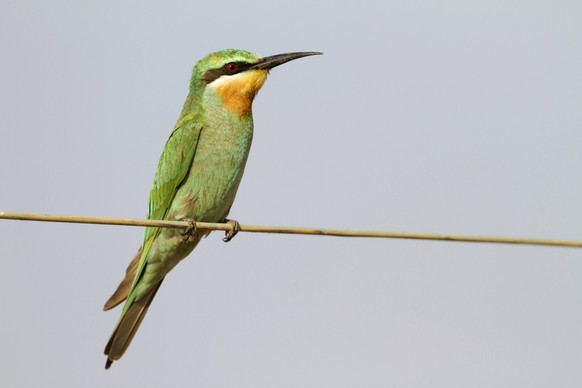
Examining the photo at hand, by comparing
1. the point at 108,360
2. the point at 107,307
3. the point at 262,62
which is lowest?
the point at 108,360

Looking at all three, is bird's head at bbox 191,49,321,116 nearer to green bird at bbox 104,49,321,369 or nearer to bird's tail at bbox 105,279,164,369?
green bird at bbox 104,49,321,369

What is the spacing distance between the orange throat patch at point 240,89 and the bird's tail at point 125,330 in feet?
4.43

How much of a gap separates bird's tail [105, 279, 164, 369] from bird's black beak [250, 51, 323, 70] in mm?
1652

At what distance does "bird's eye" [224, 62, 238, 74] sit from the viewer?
19.6 ft

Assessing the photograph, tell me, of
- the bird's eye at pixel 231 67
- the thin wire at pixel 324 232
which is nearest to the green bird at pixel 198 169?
the bird's eye at pixel 231 67

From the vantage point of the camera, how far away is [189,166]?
18.9 feet

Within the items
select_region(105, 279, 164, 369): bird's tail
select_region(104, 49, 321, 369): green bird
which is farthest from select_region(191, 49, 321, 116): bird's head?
select_region(105, 279, 164, 369): bird's tail

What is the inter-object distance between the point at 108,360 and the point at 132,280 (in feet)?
1.84

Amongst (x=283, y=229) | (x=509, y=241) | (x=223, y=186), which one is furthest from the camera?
(x=223, y=186)

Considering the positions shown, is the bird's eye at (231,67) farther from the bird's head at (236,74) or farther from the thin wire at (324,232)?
the thin wire at (324,232)

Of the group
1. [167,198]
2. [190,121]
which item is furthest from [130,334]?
[190,121]

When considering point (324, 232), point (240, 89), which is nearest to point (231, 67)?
point (240, 89)

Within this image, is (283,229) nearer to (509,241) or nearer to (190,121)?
(509,241)

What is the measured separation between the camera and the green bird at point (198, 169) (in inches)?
225
